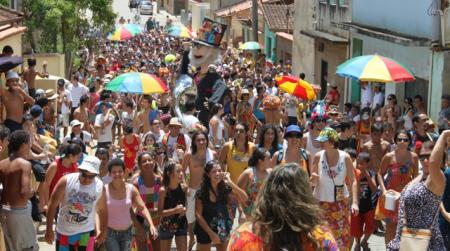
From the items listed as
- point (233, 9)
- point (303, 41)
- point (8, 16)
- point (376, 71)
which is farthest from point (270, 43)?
point (376, 71)

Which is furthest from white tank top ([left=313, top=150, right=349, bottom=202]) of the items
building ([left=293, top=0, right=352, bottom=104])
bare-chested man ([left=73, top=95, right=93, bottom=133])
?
building ([left=293, top=0, right=352, bottom=104])

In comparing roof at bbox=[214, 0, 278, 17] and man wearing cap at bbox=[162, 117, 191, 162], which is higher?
man wearing cap at bbox=[162, 117, 191, 162]

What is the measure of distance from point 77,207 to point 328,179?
255cm

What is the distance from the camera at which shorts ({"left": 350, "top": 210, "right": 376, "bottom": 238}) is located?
1126 cm

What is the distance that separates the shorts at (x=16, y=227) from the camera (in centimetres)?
938

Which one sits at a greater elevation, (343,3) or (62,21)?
(343,3)

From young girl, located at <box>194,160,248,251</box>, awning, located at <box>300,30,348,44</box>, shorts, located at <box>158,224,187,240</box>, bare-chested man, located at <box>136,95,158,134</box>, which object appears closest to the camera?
young girl, located at <box>194,160,248,251</box>

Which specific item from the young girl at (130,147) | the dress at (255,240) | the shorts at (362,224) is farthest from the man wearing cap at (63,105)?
the dress at (255,240)

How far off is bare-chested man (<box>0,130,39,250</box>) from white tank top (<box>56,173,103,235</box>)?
0.39 m

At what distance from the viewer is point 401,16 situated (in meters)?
22.2

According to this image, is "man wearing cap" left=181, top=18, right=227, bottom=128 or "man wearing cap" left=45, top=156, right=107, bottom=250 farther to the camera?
"man wearing cap" left=181, top=18, right=227, bottom=128

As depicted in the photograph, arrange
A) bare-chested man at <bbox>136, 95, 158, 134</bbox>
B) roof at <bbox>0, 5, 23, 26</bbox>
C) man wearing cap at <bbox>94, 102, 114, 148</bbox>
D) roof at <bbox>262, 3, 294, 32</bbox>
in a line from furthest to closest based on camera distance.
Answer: roof at <bbox>262, 3, 294, 32</bbox> < roof at <bbox>0, 5, 23, 26</bbox> < man wearing cap at <bbox>94, 102, 114, 148</bbox> < bare-chested man at <bbox>136, 95, 158, 134</bbox>

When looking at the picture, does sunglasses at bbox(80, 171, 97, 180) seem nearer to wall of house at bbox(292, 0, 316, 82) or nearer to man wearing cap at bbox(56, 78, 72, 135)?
man wearing cap at bbox(56, 78, 72, 135)

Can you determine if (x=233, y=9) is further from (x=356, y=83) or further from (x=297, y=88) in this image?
(x=297, y=88)
